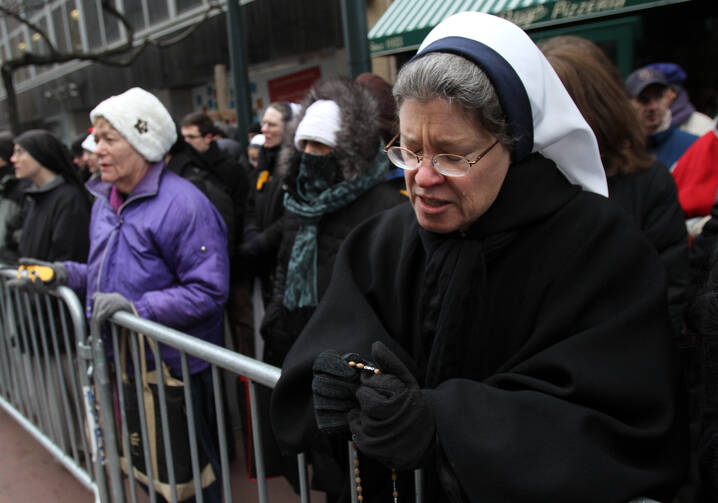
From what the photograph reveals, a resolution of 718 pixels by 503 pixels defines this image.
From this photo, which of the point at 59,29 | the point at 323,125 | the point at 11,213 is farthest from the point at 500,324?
the point at 59,29

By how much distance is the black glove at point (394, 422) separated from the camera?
117 cm

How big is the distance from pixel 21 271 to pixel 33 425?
142 cm

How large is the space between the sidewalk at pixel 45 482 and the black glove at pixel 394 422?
212 cm

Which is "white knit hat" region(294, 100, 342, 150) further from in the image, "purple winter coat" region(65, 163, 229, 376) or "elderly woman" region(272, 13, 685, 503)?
"elderly woman" region(272, 13, 685, 503)

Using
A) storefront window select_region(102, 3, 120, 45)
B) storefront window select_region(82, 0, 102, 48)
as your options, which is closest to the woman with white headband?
storefront window select_region(102, 3, 120, 45)

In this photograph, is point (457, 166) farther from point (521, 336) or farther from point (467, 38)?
point (521, 336)

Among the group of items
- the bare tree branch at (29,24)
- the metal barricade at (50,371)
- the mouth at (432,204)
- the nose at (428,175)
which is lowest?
the metal barricade at (50,371)

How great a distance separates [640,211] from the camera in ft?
7.44

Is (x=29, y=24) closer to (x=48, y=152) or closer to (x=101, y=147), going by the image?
(x=48, y=152)

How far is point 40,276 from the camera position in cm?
300

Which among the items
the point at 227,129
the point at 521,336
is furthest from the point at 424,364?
the point at 227,129

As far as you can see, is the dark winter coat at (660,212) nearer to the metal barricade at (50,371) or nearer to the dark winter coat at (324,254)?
the dark winter coat at (324,254)

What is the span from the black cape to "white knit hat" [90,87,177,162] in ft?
5.76

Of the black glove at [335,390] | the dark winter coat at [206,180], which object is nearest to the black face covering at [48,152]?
the dark winter coat at [206,180]
